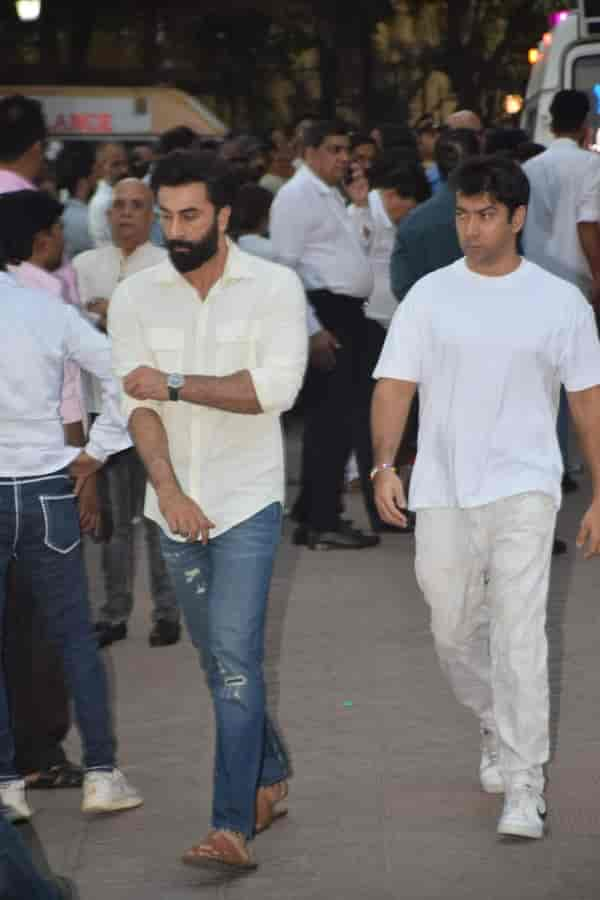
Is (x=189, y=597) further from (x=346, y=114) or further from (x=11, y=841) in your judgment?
(x=346, y=114)

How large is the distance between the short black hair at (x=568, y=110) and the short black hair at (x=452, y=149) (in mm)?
1184

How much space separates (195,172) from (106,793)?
72.0 inches

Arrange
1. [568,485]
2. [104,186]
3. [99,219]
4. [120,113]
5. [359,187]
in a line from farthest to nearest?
[120,113], [104,186], [359,187], [99,219], [568,485]

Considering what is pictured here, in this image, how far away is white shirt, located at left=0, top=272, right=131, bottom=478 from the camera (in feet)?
19.7

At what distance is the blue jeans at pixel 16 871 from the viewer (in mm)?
4242

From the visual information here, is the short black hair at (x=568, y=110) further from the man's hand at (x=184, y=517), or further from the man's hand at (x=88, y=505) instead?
the man's hand at (x=184, y=517)

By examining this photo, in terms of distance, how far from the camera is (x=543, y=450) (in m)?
5.95

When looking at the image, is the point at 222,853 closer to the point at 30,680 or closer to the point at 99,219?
the point at 30,680

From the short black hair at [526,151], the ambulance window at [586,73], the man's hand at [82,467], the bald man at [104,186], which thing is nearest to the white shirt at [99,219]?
the bald man at [104,186]

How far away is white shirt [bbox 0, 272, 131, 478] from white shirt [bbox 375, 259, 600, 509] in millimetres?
916

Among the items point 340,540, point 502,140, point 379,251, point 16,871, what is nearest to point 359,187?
point 502,140

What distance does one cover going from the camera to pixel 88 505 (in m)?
6.37

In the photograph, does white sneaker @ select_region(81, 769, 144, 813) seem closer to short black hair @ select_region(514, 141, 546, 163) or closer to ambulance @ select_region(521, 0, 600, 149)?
short black hair @ select_region(514, 141, 546, 163)

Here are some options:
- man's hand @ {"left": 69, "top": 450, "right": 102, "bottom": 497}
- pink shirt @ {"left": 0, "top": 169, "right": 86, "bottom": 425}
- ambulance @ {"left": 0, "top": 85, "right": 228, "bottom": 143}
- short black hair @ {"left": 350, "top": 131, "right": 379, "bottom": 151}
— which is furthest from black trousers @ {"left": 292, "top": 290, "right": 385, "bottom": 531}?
ambulance @ {"left": 0, "top": 85, "right": 228, "bottom": 143}
